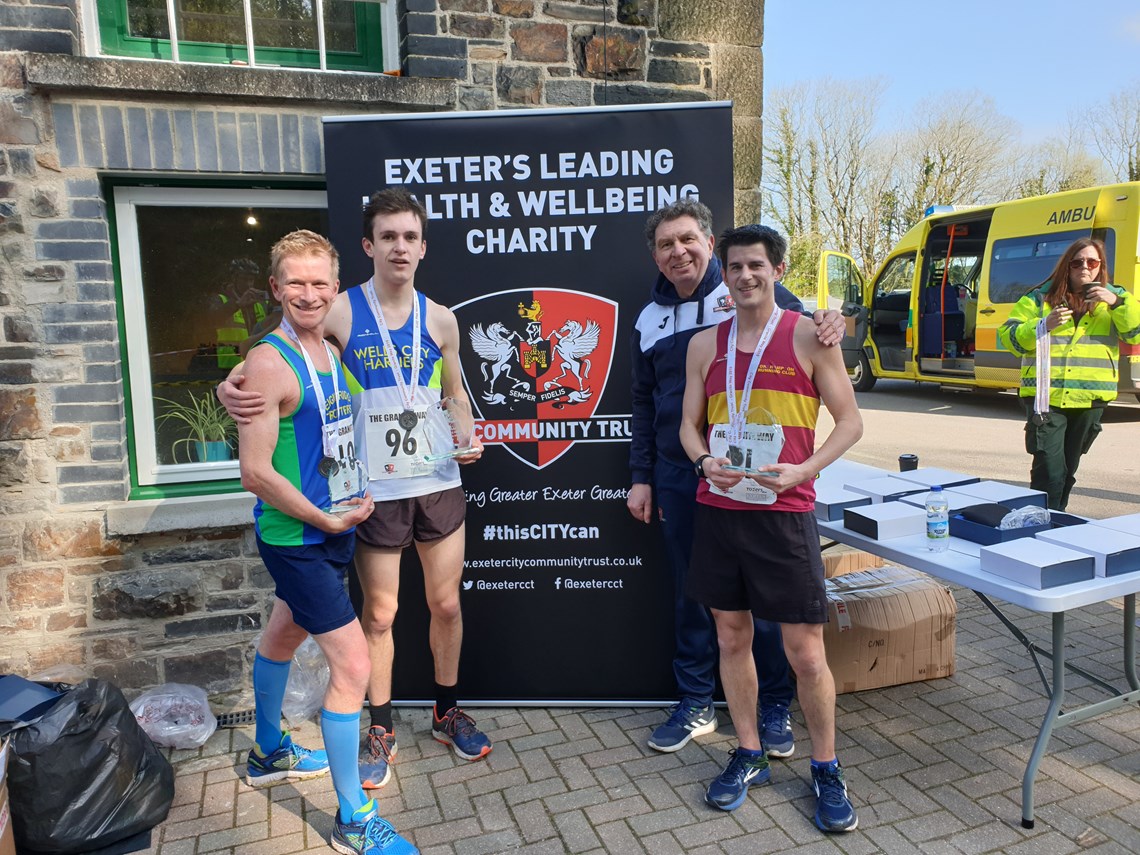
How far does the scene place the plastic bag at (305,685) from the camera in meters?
3.67

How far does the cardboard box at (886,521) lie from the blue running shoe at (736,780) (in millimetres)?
901

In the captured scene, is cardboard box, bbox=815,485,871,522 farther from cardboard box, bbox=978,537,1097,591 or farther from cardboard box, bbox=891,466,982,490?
cardboard box, bbox=978,537,1097,591

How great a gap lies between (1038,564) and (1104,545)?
0.35m

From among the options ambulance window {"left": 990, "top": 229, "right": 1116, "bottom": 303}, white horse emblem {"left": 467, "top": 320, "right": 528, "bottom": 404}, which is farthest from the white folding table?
ambulance window {"left": 990, "top": 229, "right": 1116, "bottom": 303}

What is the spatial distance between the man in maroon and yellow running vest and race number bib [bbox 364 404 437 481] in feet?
3.24

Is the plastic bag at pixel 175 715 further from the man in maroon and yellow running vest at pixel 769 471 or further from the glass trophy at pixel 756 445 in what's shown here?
the glass trophy at pixel 756 445

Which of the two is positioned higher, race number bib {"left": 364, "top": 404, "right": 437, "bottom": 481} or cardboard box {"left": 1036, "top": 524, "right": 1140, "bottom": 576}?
race number bib {"left": 364, "top": 404, "right": 437, "bottom": 481}

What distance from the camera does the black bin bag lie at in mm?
2693

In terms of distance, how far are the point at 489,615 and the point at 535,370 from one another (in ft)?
3.54

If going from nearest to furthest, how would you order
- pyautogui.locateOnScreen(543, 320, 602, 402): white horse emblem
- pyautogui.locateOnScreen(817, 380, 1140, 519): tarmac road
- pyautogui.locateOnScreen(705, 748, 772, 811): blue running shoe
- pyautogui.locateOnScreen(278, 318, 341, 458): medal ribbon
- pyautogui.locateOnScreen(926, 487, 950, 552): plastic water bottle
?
1. pyautogui.locateOnScreen(278, 318, 341, 458): medal ribbon
2. pyautogui.locateOnScreen(705, 748, 772, 811): blue running shoe
3. pyautogui.locateOnScreen(926, 487, 950, 552): plastic water bottle
4. pyautogui.locateOnScreen(543, 320, 602, 402): white horse emblem
5. pyautogui.locateOnScreen(817, 380, 1140, 519): tarmac road

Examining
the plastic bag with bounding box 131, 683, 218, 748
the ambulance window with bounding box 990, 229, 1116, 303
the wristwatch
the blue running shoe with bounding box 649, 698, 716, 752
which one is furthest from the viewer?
the ambulance window with bounding box 990, 229, 1116, 303

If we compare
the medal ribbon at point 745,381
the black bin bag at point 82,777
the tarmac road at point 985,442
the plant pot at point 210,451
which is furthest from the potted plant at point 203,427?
the tarmac road at point 985,442

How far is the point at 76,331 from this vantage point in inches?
138

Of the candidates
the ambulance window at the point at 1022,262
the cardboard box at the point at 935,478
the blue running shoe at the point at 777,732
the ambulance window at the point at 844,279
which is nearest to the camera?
the blue running shoe at the point at 777,732
